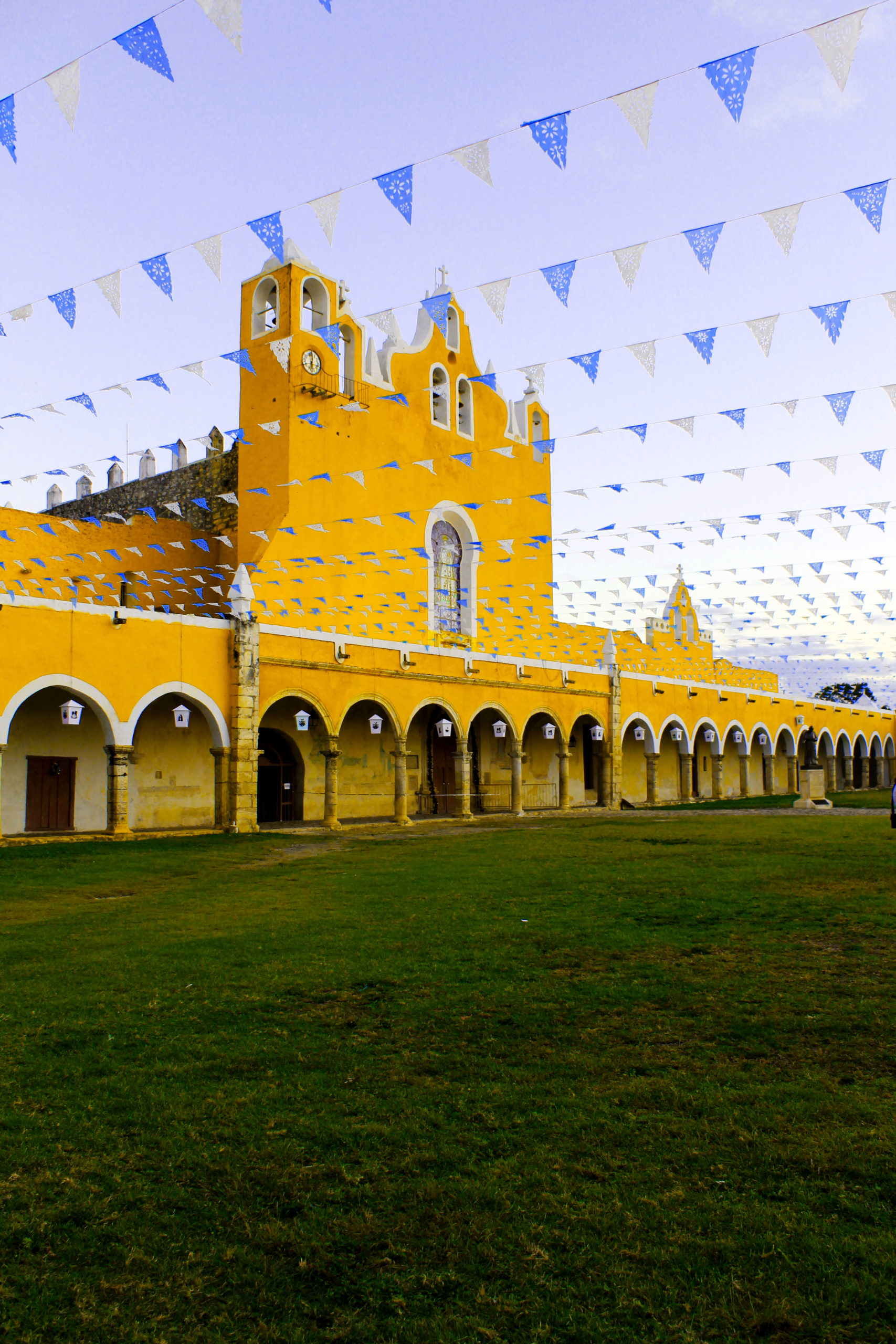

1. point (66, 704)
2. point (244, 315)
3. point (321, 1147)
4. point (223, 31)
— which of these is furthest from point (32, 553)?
point (321, 1147)

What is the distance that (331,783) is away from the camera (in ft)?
64.3

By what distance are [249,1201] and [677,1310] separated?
54.8 inches

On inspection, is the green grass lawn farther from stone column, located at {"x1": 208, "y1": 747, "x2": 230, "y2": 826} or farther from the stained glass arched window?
the stained glass arched window

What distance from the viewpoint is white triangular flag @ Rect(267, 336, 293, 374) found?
68.8 feet

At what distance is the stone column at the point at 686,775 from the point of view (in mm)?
30641

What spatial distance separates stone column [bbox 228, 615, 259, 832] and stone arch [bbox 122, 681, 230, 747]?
0.22m

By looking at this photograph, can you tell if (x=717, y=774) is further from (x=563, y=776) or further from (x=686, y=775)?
(x=563, y=776)

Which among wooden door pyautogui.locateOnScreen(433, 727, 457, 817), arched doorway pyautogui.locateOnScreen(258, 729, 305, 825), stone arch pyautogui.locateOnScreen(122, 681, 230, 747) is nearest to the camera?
stone arch pyautogui.locateOnScreen(122, 681, 230, 747)

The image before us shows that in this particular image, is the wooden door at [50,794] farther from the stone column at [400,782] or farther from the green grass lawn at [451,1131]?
the green grass lawn at [451,1131]

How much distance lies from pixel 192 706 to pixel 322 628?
411 centimetres

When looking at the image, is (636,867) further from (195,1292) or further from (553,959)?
(195,1292)

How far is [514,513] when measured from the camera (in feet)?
91.4

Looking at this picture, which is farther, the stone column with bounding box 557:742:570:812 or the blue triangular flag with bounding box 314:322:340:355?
the stone column with bounding box 557:742:570:812

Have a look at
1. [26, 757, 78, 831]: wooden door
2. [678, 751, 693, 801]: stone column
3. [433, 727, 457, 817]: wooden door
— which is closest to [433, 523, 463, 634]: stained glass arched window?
[433, 727, 457, 817]: wooden door
